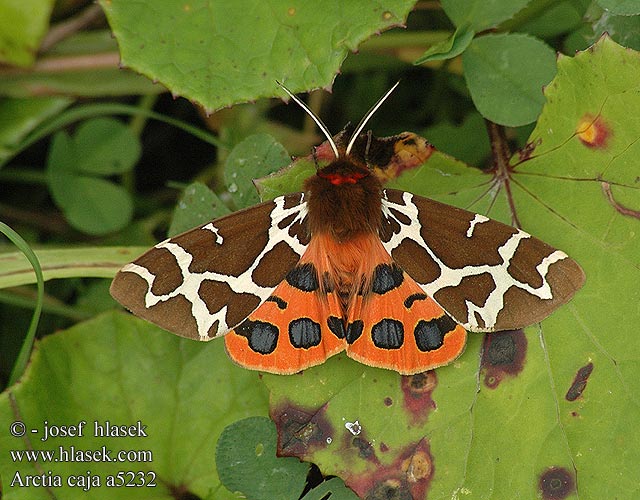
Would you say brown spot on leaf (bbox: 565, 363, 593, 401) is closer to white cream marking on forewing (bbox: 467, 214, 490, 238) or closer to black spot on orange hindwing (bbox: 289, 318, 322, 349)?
white cream marking on forewing (bbox: 467, 214, 490, 238)

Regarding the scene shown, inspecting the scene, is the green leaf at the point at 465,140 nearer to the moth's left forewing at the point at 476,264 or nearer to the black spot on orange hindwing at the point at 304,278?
the moth's left forewing at the point at 476,264

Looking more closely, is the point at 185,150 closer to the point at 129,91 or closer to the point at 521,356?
the point at 129,91

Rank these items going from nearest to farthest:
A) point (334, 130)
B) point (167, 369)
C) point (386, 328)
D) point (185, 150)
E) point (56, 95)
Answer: point (386, 328)
point (167, 369)
point (56, 95)
point (334, 130)
point (185, 150)

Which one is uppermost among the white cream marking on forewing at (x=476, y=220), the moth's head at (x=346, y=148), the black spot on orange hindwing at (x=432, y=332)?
the moth's head at (x=346, y=148)

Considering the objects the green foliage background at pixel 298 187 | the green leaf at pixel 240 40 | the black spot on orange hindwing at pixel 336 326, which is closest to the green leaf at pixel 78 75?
the green foliage background at pixel 298 187

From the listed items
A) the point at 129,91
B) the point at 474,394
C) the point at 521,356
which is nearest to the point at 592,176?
the point at 521,356

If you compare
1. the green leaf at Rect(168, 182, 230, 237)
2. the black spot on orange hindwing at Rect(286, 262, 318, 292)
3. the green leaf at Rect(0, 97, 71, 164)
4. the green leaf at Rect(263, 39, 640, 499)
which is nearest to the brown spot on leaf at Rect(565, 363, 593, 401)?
the green leaf at Rect(263, 39, 640, 499)
